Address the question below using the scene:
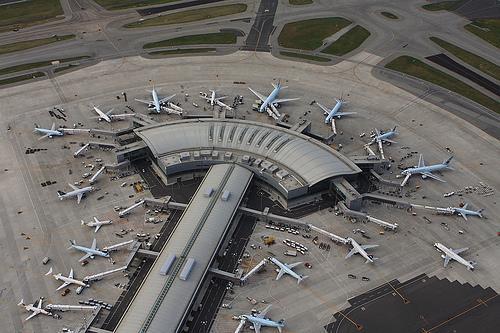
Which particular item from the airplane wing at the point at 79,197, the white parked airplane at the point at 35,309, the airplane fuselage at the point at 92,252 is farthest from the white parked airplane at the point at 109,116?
the white parked airplane at the point at 35,309

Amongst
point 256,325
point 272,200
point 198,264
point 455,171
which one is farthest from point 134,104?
point 455,171

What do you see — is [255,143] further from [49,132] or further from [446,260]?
[49,132]

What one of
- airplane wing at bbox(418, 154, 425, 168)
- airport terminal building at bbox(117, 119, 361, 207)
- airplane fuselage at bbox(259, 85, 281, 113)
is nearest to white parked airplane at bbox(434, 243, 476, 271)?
airport terminal building at bbox(117, 119, 361, 207)

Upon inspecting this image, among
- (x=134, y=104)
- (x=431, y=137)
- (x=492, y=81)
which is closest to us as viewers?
(x=431, y=137)

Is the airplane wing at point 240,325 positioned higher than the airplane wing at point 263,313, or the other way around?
the airplane wing at point 263,313

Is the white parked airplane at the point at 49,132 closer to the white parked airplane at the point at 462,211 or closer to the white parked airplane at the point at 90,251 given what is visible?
the white parked airplane at the point at 90,251

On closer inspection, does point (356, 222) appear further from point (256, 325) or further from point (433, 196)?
point (256, 325)
